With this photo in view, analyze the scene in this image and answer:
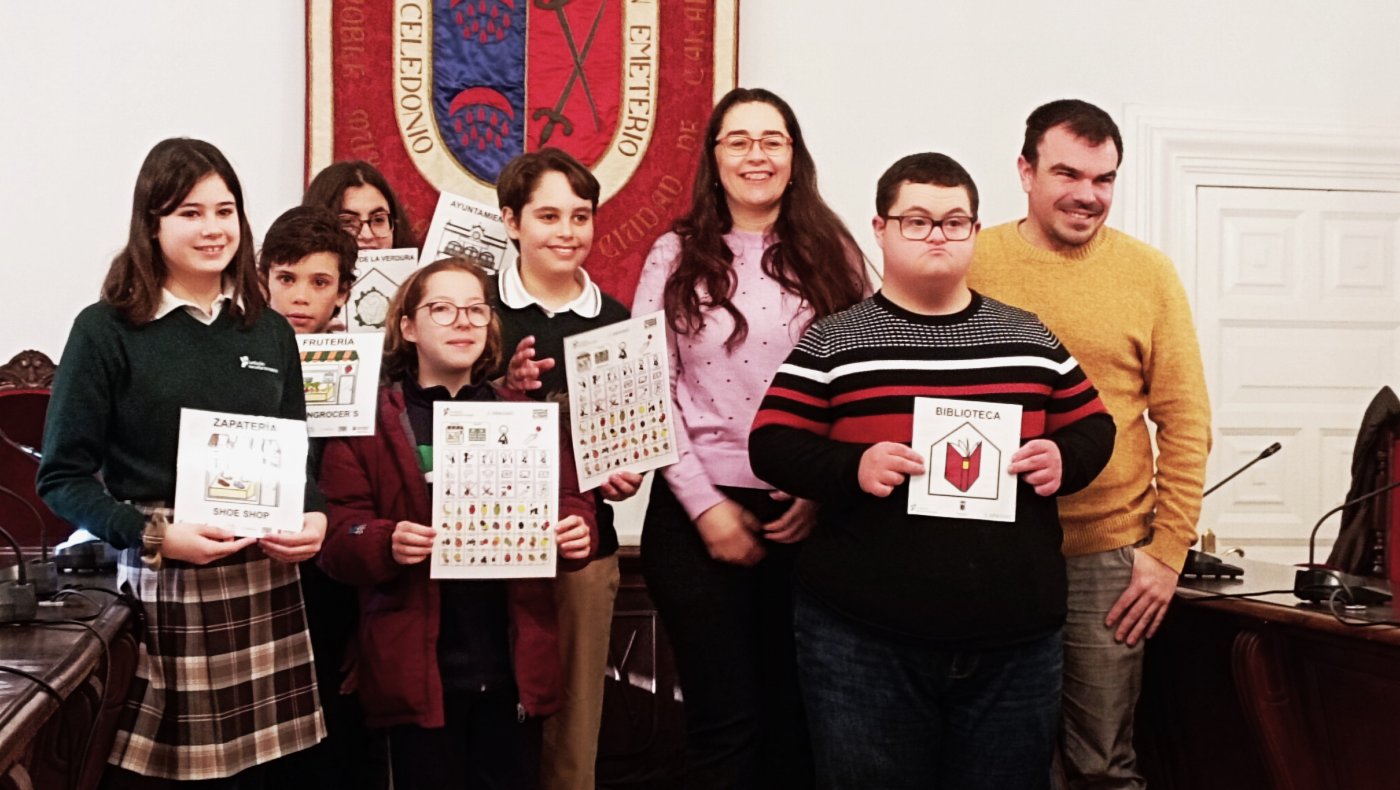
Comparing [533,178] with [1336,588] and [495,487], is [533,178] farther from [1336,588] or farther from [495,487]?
[1336,588]

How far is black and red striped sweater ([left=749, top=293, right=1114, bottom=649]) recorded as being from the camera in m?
2.09

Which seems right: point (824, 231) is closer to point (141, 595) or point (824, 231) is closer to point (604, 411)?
point (604, 411)

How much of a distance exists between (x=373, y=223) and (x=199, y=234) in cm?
90

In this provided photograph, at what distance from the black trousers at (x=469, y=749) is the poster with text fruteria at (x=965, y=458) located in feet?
2.75

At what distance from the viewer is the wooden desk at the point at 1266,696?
7.45 ft

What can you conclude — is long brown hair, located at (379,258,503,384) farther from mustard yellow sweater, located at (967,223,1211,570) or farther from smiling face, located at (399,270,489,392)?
mustard yellow sweater, located at (967,223,1211,570)

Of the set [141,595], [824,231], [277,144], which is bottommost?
[141,595]

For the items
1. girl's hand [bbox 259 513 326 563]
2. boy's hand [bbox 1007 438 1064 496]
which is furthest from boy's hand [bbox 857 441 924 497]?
girl's hand [bbox 259 513 326 563]

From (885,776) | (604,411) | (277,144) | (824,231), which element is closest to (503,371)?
(604,411)

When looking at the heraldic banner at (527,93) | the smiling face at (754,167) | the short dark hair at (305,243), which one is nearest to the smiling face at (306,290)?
the short dark hair at (305,243)

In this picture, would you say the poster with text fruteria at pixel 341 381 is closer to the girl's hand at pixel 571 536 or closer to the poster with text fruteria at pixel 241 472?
the poster with text fruteria at pixel 241 472

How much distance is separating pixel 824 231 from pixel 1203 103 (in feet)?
8.55

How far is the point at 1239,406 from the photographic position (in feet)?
15.2

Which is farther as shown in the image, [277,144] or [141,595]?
[277,144]
